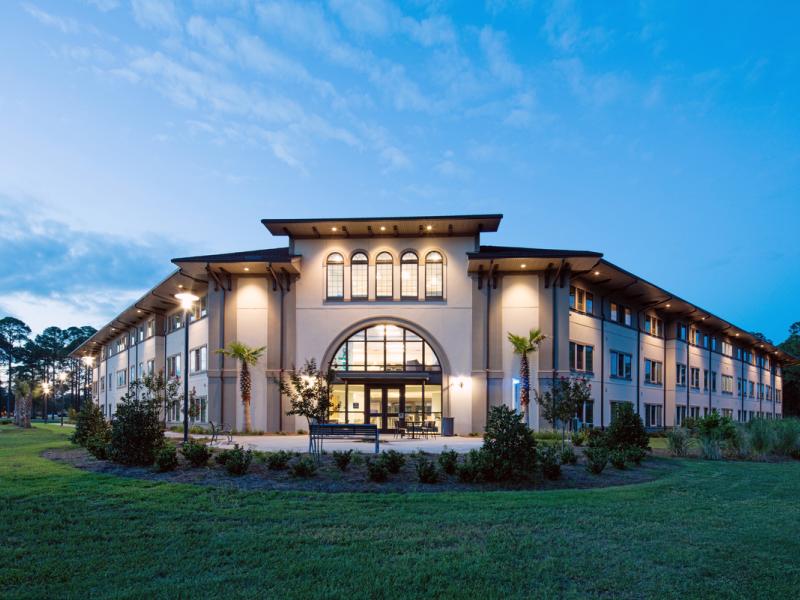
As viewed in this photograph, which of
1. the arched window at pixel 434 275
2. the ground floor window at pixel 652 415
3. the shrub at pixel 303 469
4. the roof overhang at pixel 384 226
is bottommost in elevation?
the ground floor window at pixel 652 415

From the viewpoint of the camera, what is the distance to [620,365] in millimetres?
31828

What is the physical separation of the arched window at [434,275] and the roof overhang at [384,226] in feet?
3.43

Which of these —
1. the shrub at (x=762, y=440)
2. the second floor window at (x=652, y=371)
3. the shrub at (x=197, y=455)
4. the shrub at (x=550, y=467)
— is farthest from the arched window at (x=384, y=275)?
the second floor window at (x=652, y=371)

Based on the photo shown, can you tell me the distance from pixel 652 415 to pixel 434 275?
58.1 ft

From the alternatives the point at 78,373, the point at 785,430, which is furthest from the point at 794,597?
the point at 78,373

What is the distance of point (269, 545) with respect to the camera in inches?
257

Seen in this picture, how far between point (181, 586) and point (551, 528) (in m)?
4.42

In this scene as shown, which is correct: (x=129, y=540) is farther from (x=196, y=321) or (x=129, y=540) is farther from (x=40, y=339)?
(x=40, y=339)

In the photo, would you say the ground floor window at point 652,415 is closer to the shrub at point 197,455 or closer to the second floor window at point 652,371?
the second floor window at point 652,371

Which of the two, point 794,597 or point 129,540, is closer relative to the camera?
point 794,597

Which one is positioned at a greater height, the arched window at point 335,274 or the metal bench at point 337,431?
the arched window at point 335,274

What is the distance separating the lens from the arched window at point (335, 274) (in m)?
27.1

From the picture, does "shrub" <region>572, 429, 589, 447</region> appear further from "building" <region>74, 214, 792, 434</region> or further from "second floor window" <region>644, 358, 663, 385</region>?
"second floor window" <region>644, 358, 663, 385</region>

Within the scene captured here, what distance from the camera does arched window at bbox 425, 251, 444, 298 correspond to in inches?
1054
